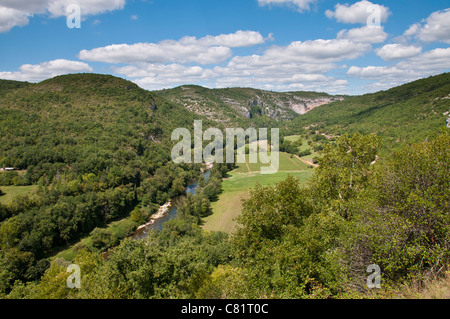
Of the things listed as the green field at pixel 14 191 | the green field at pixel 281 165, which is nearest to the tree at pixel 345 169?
the green field at pixel 14 191

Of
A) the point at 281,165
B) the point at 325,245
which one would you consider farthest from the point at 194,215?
the point at 281,165

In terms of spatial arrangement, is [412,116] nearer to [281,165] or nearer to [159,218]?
[281,165]

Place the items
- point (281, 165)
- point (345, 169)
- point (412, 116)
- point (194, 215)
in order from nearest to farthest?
point (345, 169) < point (194, 215) < point (281, 165) < point (412, 116)

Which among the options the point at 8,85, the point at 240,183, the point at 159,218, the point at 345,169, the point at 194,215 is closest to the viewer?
the point at 345,169

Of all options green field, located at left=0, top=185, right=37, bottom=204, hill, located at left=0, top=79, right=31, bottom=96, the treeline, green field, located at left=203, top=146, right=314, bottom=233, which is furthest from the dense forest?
green field, located at left=203, top=146, right=314, bottom=233

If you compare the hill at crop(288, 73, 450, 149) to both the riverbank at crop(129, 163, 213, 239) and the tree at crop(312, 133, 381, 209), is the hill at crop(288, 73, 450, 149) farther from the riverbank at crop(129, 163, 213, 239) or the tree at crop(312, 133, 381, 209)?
the riverbank at crop(129, 163, 213, 239)

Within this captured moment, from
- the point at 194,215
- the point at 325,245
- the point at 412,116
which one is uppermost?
the point at 412,116
